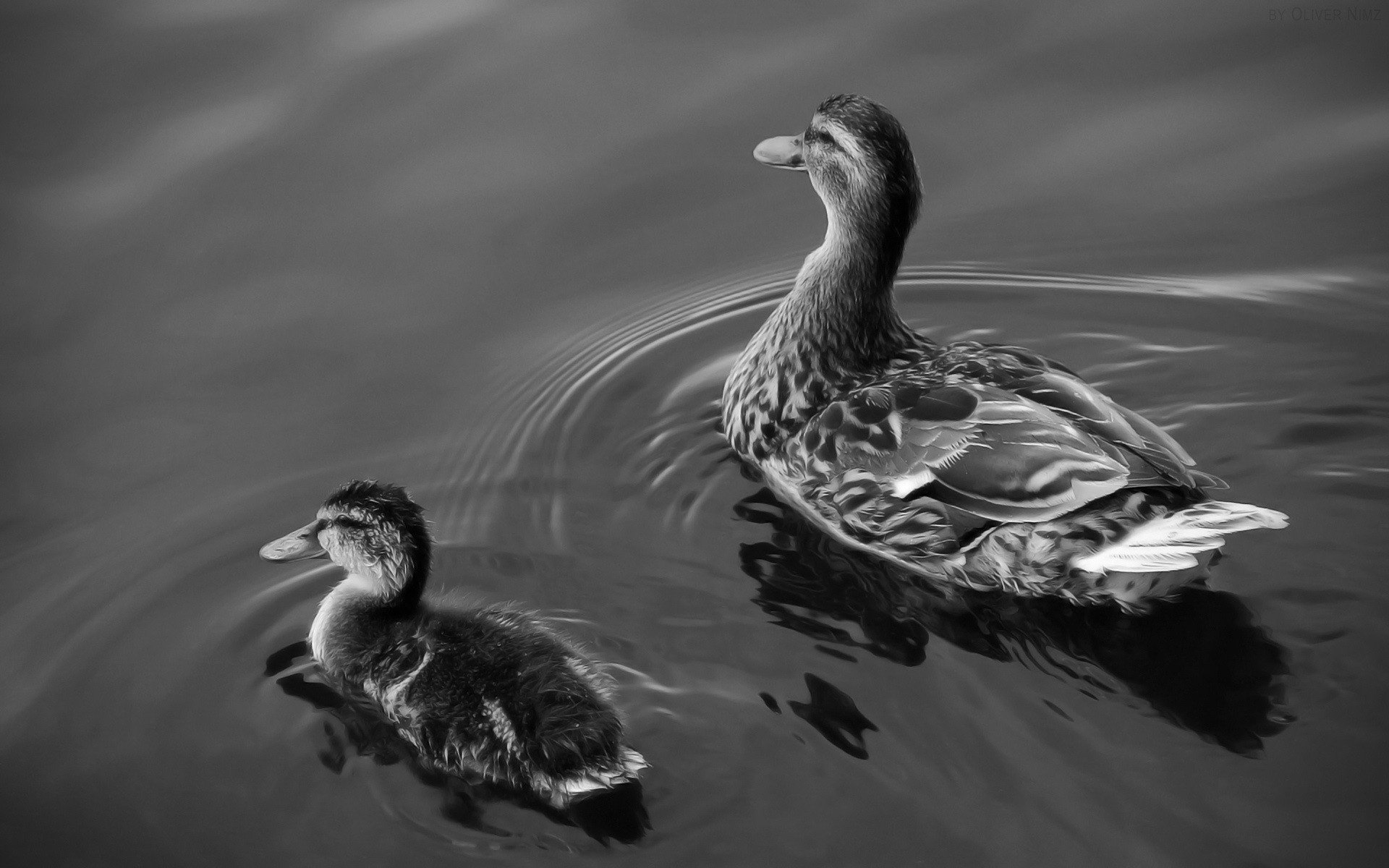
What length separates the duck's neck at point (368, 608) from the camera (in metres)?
4.10

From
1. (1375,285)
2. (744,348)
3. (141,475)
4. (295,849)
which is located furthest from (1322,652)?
(141,475)

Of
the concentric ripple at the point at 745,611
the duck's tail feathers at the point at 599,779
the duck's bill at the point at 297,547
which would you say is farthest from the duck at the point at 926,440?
the duck's bill at the point at 297,547

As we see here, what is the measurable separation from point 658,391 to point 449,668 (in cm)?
A: 178

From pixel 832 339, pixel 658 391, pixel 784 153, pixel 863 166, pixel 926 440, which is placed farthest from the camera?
pixel 658 391

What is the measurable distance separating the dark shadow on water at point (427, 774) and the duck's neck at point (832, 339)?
1.61 m

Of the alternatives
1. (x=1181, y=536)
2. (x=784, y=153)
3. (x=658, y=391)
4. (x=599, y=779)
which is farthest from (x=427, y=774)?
(x=784, y=153)

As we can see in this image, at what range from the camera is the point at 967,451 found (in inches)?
168

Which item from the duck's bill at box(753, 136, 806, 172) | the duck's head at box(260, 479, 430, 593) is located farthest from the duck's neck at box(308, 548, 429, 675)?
the duck's bill at box(753, 136, 806, 172)

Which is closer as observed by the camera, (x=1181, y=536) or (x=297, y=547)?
(x=1181, y=536)

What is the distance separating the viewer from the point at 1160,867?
133 inches

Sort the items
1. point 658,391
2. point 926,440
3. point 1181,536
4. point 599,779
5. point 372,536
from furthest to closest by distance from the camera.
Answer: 1. point 658,391
2. point 926,440
3. point 372,536
4. point 1181,536
5. point 599,779

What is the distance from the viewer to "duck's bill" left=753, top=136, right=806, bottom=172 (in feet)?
17.0

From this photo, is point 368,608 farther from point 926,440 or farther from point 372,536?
point 926,440

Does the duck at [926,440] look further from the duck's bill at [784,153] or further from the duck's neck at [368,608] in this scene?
the duck's neck at [368,608]
